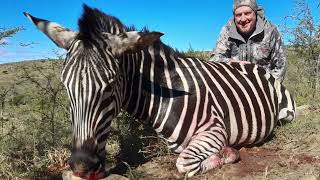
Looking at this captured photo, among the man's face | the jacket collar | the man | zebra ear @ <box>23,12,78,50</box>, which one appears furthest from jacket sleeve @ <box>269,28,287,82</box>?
zebra ear @ <box>23,12,78,50</box>

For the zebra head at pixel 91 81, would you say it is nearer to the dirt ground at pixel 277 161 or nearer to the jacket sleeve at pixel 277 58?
the dirt ground at pixel 277 161

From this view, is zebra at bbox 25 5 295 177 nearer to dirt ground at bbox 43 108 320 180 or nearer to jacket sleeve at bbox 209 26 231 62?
dirt ground at bbox 43 108 320 180

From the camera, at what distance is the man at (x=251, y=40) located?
5.35 m

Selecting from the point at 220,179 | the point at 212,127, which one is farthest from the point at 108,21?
the point at 220,179

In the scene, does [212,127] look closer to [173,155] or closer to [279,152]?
[173,155]

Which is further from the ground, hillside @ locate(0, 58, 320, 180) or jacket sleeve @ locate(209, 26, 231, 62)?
jacket sleeve @ locate(209, 26, 231, 62)

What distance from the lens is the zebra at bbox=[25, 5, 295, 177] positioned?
3.22 m

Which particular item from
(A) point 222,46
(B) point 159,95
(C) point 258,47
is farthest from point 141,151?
(C) point 258,47

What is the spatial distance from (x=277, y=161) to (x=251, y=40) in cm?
196

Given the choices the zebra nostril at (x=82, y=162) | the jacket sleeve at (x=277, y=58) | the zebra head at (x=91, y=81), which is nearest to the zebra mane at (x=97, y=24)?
the zebra head at (x=91, y=81)

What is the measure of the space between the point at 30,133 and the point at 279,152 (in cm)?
262

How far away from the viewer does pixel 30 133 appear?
17.1 ft

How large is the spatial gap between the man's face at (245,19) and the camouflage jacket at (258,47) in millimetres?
82

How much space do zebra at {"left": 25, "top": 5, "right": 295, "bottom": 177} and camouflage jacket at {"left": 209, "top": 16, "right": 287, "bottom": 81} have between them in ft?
1.80
